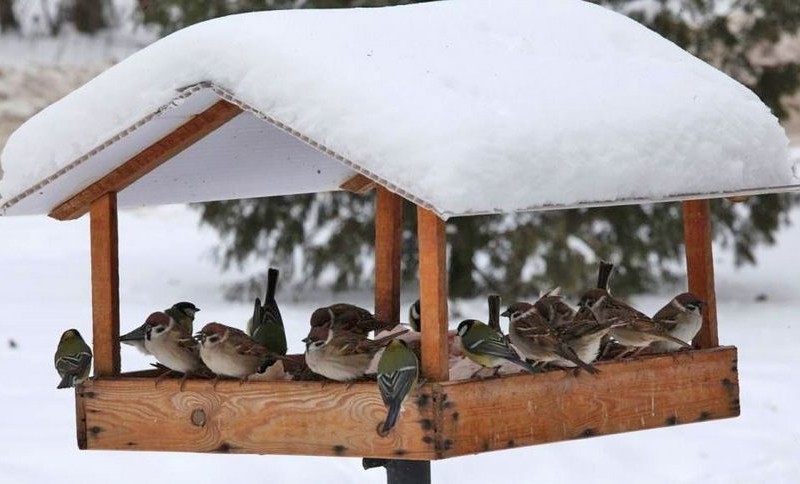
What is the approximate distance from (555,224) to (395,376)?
8177mm

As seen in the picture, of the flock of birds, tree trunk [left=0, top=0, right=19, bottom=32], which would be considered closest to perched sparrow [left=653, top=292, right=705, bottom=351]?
the flock of birds

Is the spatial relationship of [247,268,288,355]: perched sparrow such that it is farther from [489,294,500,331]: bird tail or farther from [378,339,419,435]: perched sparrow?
[378,339,419,435]: perched sparrow

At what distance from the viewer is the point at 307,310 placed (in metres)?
12.1

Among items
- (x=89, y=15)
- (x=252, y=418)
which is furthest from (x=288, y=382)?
(x=89, y=15)

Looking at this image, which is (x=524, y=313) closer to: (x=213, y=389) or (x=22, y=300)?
(x=213, y=389)

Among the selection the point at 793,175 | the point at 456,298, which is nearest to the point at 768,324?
the point at 456,298

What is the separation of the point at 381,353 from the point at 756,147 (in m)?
1.48

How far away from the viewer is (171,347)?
4.62 m

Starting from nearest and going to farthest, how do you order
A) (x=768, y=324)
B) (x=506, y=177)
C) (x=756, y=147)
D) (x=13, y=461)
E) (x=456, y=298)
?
1. (x=506, y=177)
2. (x=756, y=147)
3. (x=13, y=461)
4. (x=768, y=324)
5. (x=456, y=298)

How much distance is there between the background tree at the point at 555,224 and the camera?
1215 centimetres

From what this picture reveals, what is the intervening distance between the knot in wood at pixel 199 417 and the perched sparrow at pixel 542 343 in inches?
39.6

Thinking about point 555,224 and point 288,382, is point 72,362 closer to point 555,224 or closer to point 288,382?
point 288,382

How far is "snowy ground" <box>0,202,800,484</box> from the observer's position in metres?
7.22

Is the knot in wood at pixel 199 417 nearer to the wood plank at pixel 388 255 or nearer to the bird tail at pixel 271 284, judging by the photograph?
the bird tail at pixel 271 284
